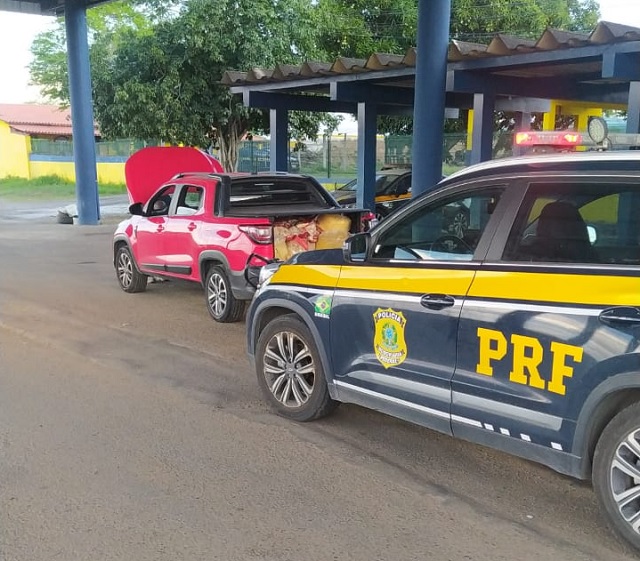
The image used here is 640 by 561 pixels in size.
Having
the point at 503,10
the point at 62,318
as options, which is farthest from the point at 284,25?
the point at 62,318

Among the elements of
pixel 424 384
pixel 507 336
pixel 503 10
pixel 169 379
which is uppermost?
pixel 503 10

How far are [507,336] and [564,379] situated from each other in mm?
345

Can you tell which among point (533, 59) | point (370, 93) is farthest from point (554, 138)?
point (370, 93)

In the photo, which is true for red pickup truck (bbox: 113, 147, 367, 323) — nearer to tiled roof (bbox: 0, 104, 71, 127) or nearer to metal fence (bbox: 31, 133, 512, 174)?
metal fence (bbox: 31, 133, 512, 174)

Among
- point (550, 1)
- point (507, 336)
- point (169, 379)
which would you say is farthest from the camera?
point (550, 1)

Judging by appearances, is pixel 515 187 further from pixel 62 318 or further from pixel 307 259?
pixel 62 318

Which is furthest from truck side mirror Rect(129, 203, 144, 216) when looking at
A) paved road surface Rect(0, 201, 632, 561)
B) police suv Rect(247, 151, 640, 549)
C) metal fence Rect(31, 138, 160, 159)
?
metal fence Rect(31, 138, 160, 159)

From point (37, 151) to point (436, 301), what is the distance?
1690 inches

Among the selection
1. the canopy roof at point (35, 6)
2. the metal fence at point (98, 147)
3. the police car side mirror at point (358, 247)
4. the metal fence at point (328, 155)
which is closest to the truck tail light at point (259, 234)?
the police car side mirror at point (358, 247)

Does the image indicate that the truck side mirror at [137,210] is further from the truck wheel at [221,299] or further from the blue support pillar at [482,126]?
the blue support pillar at [482,126]

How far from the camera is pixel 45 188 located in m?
36.5

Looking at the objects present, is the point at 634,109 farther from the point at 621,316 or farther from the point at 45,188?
the point at 45,188

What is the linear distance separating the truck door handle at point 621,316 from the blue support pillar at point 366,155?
11.8m

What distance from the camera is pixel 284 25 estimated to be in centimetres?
1917
